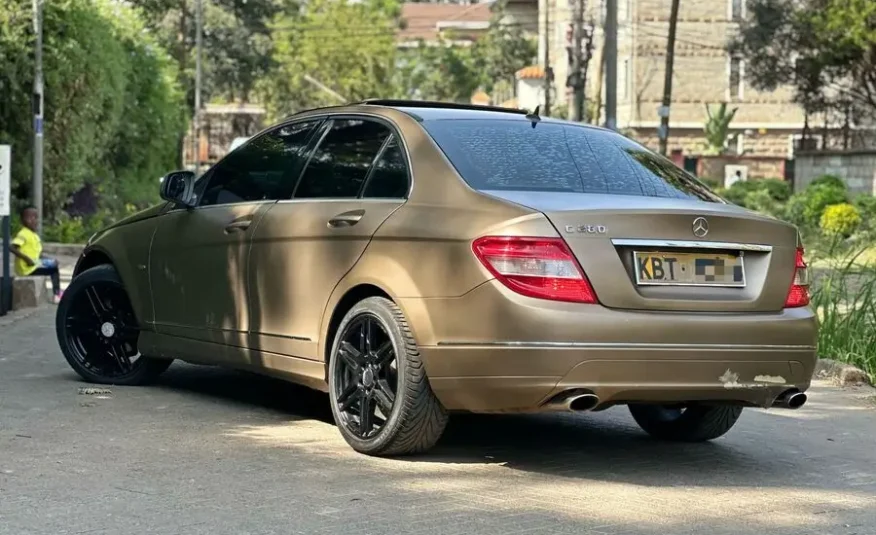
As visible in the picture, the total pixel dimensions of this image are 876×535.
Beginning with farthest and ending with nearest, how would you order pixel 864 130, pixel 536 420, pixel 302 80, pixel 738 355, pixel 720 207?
1. pixel 302 80
2. pixel 864 130
3. pixel 536 420
4. pixel 720 207
5. pixel 738 355

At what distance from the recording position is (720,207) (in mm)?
6633

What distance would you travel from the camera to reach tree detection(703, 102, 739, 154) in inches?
2304

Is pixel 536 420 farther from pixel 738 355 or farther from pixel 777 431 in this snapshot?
pixel 738 355

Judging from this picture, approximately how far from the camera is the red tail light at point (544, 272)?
6008 millimetres

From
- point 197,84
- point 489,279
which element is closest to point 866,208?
point 489,279

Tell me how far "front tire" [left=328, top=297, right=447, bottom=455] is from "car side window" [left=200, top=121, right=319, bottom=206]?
1.20 metres

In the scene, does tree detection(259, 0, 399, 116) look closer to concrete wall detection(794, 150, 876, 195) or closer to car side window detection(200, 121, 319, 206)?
concrete wall detection(794, 150, 876, 195)

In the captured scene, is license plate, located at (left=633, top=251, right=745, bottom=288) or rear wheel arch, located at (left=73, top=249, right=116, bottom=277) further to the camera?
rear wheel arch, located at (left=73, top=249, right=116, bottom=277)

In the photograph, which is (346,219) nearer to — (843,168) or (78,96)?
(78,96)

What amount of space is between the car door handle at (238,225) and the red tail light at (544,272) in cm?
→ 212

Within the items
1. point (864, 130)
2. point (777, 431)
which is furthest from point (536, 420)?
point (864, 130)

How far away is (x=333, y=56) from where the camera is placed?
92625 millimetres

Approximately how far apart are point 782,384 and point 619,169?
132 centimetres

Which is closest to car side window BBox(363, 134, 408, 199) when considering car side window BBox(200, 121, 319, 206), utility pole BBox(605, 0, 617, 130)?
car side window BBox(200, 121, 319, 206)
